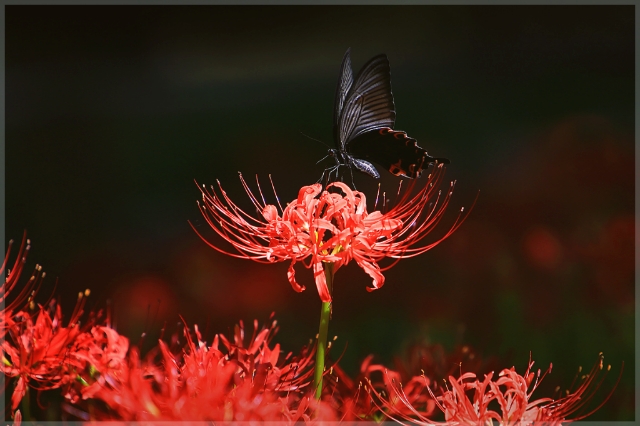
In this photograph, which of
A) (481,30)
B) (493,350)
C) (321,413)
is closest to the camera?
(321,413)

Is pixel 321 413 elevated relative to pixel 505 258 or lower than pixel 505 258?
lower

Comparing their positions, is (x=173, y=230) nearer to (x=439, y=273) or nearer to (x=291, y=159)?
(x=291, y=159)

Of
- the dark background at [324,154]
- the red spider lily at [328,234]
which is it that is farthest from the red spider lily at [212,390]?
the dark background at [324,154]

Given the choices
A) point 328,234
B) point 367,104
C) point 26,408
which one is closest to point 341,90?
point 367,104

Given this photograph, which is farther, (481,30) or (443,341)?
(443,341)

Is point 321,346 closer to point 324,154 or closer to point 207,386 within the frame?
point 207,386

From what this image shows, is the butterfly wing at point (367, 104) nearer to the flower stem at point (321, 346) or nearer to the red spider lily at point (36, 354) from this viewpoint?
the flower stem at point (321, 346)

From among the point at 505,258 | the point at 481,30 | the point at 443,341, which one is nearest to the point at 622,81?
the point at 481,30

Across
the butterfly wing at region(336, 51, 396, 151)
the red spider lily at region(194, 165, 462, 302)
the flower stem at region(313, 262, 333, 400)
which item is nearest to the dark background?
the butterfly wing at region(336, 51, 396, 151)
